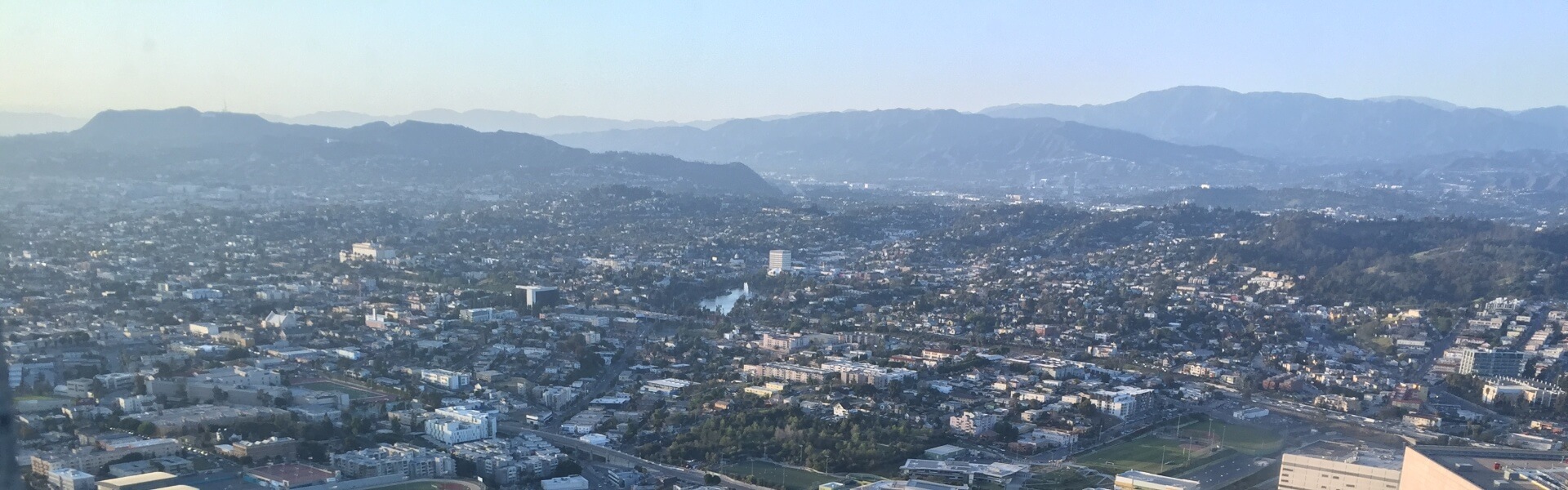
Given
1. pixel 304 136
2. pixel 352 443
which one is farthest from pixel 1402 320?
pixel 304 136

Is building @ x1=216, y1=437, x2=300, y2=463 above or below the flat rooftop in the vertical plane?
below

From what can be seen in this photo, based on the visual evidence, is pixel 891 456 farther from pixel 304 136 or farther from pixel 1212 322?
pixel 304 136

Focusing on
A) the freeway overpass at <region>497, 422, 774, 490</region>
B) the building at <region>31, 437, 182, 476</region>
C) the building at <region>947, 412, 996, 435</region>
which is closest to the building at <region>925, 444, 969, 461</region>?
the building at <region>947, 412, 996, 435</region>

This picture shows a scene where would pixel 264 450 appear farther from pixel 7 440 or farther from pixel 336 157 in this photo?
pixel 336 157

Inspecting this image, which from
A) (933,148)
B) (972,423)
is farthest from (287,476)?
(933,148)

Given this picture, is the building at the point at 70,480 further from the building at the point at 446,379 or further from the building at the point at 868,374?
the building at the point at 868,374

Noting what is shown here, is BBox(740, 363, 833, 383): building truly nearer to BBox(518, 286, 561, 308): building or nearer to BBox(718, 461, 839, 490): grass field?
BBox(718, 461, 839, 490): grass field
